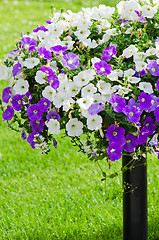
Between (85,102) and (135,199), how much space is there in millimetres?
854

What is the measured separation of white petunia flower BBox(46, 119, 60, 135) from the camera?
1.80m

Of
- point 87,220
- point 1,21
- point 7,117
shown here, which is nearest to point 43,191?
point 87,220

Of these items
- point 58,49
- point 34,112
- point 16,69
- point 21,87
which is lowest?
point 34,112

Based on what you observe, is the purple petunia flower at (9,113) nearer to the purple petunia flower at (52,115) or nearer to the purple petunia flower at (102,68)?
the purple petunia flower at (52,115)

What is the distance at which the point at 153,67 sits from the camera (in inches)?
71.6

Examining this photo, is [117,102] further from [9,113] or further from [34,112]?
[9,113]

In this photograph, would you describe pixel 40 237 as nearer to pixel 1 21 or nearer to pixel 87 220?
pixel 87 220

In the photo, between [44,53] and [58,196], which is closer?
[44,53]

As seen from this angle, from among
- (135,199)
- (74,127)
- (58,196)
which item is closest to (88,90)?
(74,127)

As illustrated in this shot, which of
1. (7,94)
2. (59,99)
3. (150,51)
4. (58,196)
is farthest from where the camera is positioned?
(58,196)

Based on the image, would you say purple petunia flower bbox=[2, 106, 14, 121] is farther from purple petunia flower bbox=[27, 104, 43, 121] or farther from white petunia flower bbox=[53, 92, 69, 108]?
white petunia flower bbox=[53, 92, 69, 108]

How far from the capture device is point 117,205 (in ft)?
10.8

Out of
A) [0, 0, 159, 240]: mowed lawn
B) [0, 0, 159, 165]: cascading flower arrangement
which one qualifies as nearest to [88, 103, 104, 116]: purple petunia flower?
[0, 0, 159, 165]: cascading flower arrangement

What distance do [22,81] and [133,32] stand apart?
63 centimetres
